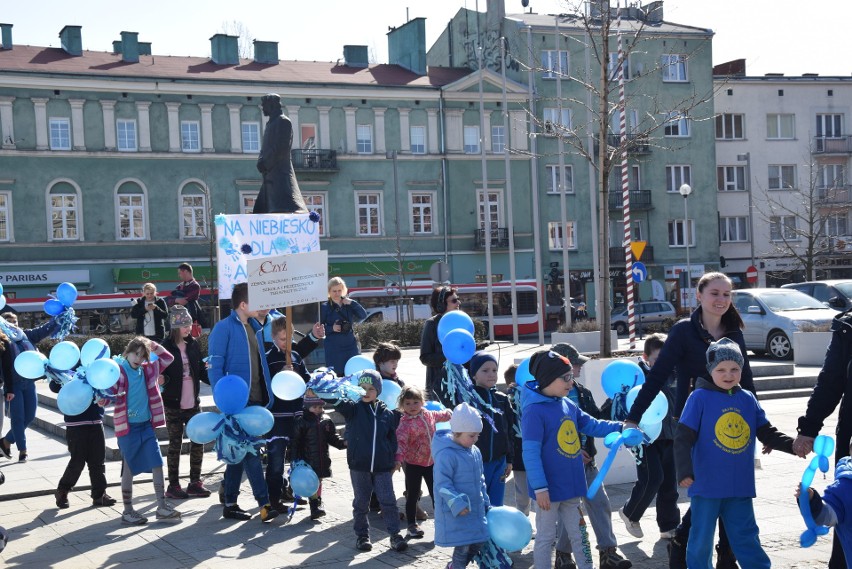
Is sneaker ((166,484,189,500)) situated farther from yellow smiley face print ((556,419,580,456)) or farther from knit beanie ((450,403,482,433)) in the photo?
yellow smiley face print ((556,419,580,456))

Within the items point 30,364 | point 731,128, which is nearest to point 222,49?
point 731,128

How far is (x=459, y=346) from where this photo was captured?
7.75m

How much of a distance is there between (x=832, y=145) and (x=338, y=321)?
57.0 meters

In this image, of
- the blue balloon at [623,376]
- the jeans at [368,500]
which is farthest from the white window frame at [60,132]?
the blue balloon at [623,376]

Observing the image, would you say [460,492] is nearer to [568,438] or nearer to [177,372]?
[568,438]

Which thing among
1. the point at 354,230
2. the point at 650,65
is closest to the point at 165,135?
the point at 354,230

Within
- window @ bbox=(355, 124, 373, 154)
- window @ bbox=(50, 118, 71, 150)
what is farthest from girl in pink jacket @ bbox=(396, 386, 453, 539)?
window @ bbox=(355, 124, 373, 154)

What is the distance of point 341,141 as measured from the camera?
51344mm

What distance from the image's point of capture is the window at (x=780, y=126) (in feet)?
202

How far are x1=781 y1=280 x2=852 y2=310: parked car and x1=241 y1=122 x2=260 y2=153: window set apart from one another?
96.0ft

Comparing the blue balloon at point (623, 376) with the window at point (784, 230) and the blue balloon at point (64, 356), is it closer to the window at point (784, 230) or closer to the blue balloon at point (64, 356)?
the blue balloon at point (64, 356)

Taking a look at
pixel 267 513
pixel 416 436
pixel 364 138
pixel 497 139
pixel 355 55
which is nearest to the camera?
pixel 416 436


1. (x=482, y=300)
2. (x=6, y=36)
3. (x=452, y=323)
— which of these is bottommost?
(x=482, y=300)

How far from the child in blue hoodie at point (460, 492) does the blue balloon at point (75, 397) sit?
13.8ft
